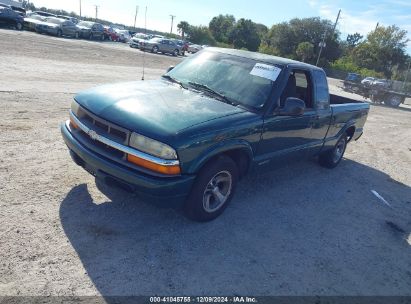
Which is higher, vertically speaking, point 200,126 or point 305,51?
point 200,126

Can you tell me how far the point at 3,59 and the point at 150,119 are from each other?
12.8 metres

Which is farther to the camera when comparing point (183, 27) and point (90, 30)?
point (183, 27)

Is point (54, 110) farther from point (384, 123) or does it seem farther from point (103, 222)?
point (384, 123)

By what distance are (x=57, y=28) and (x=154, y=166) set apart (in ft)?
107

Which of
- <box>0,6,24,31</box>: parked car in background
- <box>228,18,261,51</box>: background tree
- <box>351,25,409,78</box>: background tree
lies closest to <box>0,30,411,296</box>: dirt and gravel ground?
<box>0,6,24,31</box>: parked car in background

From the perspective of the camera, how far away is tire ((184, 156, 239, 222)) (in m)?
3.78

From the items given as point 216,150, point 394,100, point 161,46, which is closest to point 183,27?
point 161,46

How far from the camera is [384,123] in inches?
570

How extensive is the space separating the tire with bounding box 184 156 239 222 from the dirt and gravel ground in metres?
0.18

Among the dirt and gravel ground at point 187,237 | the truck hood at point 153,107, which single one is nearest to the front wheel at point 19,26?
the dirt and gravel ground at point 187,237

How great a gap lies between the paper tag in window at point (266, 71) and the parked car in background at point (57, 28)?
3127 cm

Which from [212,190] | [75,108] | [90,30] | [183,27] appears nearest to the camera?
[212,190]

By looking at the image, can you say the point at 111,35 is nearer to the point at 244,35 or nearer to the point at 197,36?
the point at 197,36

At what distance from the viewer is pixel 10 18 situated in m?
29.5
